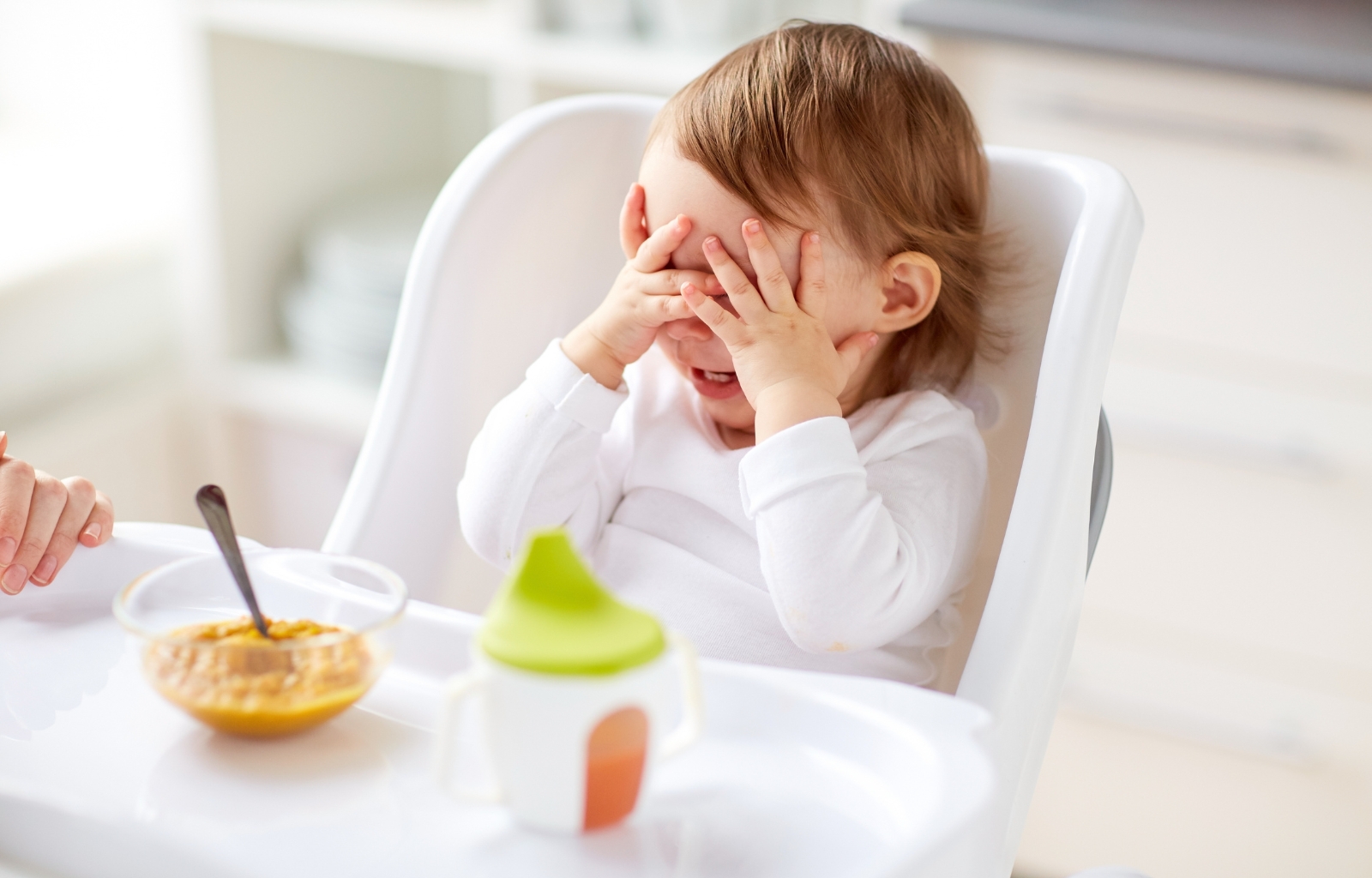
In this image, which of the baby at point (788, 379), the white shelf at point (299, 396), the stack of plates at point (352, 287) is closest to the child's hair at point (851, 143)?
the baby at point (788, 379)

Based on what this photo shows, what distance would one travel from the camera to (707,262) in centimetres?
75

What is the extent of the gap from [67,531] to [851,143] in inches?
18.6

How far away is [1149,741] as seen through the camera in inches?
54.0

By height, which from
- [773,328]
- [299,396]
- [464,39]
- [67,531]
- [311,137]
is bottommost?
[299,396]

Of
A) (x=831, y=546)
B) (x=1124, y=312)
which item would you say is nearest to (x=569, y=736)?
(x=831, y=546)

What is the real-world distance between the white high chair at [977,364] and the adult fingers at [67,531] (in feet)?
0.52

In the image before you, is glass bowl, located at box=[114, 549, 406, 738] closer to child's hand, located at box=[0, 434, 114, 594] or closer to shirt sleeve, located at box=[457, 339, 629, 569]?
child's hand, located at box=[0, 434, 114, 594]

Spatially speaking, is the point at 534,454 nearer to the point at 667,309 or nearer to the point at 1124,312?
the point at 667,309

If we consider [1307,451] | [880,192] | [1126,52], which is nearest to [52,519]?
[880,192]

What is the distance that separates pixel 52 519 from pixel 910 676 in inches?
19.6

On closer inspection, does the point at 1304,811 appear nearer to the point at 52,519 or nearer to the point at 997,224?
the point at 997,224

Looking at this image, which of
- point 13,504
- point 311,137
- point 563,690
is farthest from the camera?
point 311,137

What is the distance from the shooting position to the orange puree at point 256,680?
485 mm

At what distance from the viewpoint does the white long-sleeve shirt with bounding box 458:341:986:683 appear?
687 mm
